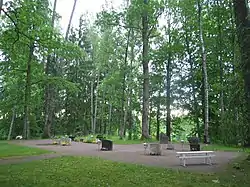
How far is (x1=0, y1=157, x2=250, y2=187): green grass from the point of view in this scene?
663 cm

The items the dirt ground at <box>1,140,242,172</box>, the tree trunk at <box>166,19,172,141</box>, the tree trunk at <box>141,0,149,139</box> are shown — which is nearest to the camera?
the dirt ground at <box>1,140,242,172</box>

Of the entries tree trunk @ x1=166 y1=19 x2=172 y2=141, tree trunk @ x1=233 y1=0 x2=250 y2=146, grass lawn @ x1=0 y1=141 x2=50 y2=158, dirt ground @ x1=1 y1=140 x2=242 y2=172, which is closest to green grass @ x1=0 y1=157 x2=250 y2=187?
dirt ground @ x1=1 y1=140 x2=242 y2=172

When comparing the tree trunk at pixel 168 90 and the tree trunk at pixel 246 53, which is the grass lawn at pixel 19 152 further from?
the tree trunk at pixel 168 90

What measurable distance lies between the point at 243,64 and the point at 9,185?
8446 millimetres

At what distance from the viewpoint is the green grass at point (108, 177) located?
21.8 ft

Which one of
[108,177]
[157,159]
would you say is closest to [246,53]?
[157,159]

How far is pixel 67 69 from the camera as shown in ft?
136

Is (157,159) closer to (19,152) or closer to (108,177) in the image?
(108,177)

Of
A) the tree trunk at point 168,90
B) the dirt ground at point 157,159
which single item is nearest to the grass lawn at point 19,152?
the dirt ground at point 157,159

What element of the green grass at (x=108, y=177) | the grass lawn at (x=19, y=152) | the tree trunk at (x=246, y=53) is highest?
the tree trunk at (x=246, y=53)

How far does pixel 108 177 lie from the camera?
7.40 metres

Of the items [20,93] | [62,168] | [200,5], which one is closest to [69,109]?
[20,93]

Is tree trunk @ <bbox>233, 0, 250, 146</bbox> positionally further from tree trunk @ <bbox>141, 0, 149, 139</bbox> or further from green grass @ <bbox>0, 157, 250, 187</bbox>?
tree trunk @ <bbox>141, 0, 149, 139</bbox>

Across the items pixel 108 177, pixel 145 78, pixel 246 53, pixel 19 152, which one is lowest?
pixel 108 177
